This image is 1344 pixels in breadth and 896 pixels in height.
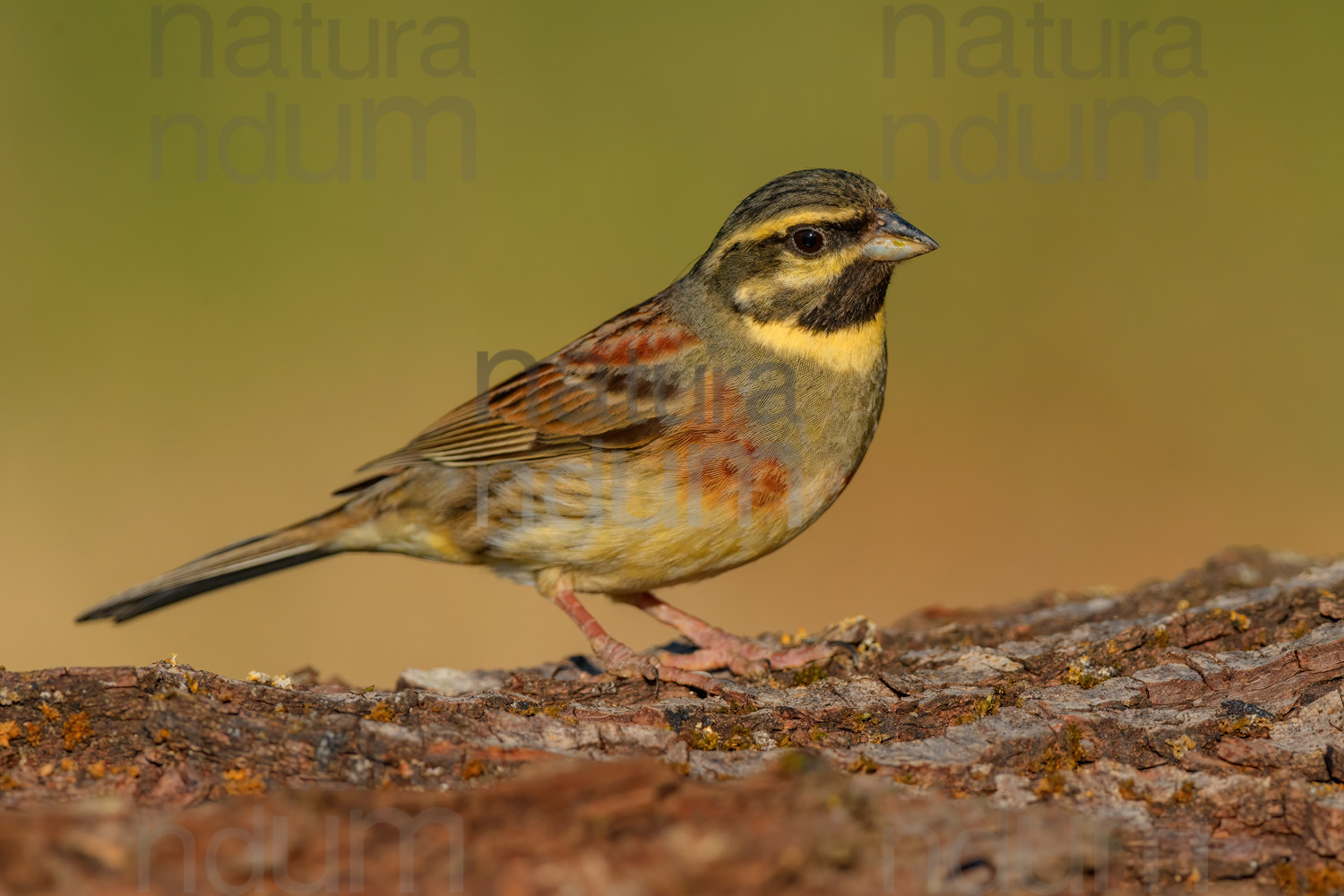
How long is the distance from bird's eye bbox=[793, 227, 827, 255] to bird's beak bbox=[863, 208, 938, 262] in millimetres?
223

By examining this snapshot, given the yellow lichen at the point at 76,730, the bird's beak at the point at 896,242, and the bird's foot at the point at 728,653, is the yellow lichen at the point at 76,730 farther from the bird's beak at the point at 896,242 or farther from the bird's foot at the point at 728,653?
the bird's beak at the point at 896,242

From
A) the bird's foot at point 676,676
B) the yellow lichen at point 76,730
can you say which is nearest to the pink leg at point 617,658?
the bird's foot at point 676,676

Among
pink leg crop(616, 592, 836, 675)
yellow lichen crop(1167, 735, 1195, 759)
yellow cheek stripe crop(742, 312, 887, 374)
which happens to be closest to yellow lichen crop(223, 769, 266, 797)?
pink leg crop(616, 592, 836, 675)

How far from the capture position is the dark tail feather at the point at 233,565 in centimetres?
614

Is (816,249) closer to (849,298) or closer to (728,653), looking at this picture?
(849,298)

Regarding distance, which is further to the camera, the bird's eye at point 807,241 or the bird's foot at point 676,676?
the bird's eye at point 807,241

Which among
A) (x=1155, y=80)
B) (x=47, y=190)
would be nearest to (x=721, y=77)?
(x=1155, y=80)

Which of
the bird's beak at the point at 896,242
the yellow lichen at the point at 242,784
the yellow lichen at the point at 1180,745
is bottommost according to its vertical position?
the yellow lichen at the point at 1180,745

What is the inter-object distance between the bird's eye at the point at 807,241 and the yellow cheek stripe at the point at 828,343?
36 cm

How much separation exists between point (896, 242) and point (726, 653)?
6.98 feet

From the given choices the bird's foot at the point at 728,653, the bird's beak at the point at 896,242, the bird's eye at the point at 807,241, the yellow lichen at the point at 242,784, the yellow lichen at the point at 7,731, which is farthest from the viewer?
the bird's eye at the point at 807,241

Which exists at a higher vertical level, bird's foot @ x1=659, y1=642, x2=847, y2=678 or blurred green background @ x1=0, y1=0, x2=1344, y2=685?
blurred green background @ x1=0, y1=0, x2=1344, y2=685

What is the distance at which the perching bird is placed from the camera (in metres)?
5.43

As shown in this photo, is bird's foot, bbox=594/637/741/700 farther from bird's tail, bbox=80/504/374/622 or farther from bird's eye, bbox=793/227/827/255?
bird's tail, bbox=80/504/374/622
